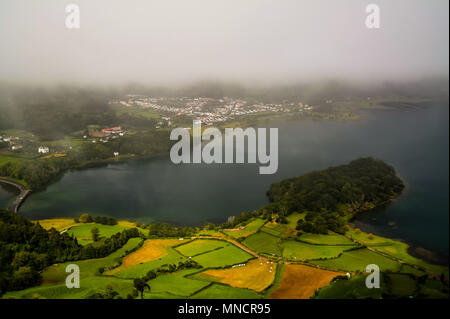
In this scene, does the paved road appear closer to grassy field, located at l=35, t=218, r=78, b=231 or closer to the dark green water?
the dark green water

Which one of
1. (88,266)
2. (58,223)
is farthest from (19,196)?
(88,266)

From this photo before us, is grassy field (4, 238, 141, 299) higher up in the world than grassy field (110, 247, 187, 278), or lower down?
higher up

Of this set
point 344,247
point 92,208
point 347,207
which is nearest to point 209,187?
point 92,208

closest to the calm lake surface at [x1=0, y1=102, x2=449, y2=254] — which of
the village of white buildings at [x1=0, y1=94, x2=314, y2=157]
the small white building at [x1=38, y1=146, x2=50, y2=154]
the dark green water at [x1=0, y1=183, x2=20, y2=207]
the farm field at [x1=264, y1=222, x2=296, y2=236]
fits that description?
the dark green water at [x1=0, y1=183, x2=20, y2=207]

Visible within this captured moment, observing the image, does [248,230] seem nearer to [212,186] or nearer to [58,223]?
[212,186]

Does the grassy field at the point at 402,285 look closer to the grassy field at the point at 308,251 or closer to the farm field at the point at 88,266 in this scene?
the grassy field at the point at 308,251

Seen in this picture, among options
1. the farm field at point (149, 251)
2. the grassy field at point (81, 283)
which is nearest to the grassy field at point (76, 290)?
the grassy field at point (81, 283)
